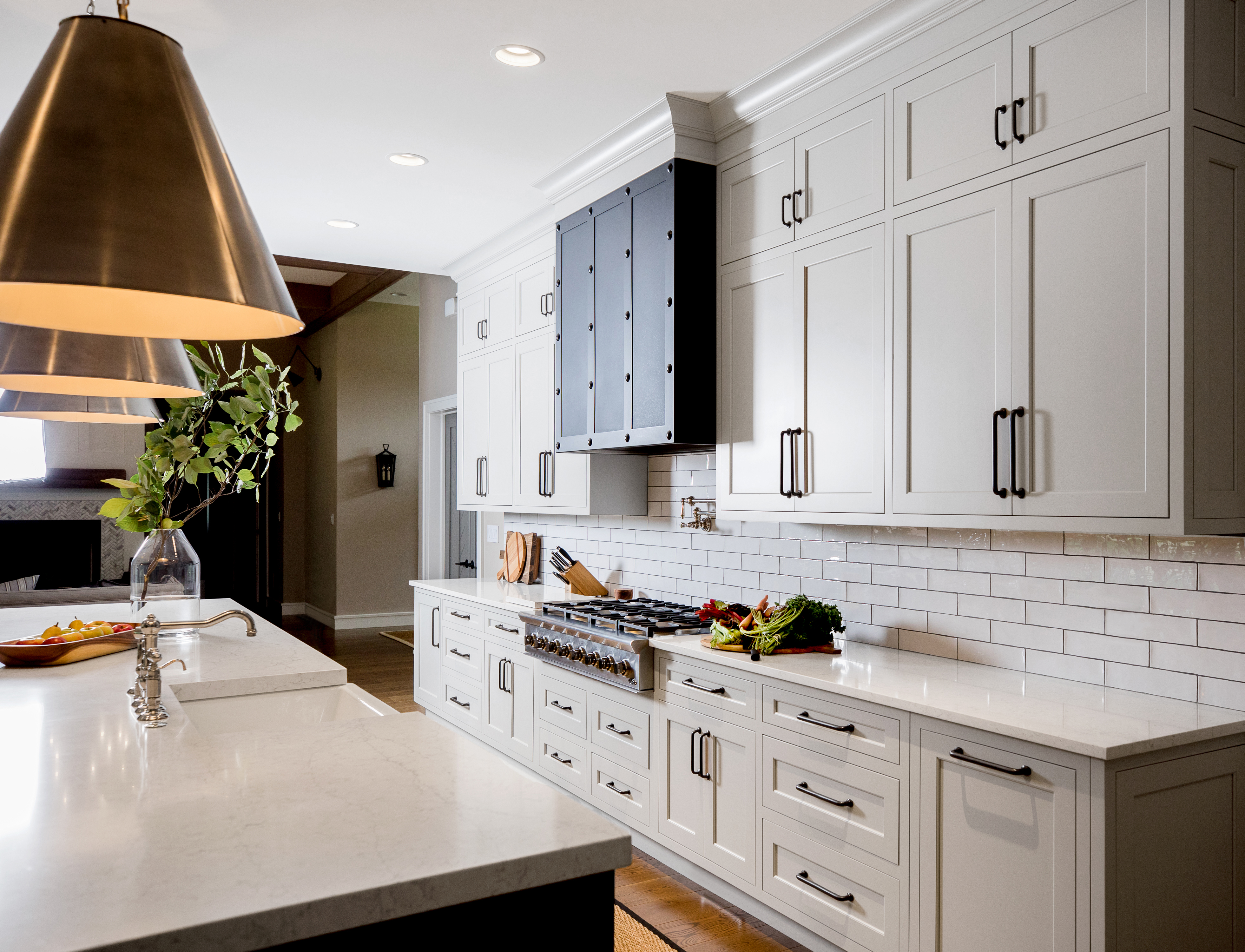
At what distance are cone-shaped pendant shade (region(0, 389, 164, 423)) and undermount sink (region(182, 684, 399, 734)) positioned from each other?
2.76ft

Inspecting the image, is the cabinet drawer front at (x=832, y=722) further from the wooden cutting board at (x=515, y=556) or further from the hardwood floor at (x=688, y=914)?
the wooden cutting board at (x=515, y=556)

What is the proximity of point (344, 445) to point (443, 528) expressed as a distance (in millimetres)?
2485

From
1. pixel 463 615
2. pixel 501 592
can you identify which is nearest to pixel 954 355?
pixel 501 592

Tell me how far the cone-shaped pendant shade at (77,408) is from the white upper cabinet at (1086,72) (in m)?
2.48

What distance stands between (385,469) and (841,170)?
7.24m

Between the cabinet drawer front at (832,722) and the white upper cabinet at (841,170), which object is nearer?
the cabinet drawer front at (832,722)

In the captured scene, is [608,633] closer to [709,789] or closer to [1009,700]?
[709,789]

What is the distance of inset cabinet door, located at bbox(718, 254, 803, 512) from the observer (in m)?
3.17

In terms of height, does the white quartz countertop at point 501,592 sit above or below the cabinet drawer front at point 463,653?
above

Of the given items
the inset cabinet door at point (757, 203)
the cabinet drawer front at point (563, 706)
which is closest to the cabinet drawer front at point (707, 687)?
the cabinet drawer front at point (563, 706)

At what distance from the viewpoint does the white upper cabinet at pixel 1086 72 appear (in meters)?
2.10

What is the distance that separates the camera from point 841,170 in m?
2.95

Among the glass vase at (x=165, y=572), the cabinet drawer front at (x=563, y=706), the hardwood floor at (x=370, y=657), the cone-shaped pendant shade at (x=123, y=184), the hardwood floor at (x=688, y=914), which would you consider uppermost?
the cone-shaped pendant shade at (x=123, y=184)

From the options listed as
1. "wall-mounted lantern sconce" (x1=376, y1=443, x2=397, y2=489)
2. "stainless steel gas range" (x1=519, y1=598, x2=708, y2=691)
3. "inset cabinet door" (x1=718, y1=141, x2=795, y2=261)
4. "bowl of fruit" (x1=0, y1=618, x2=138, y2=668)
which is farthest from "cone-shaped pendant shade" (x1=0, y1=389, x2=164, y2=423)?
"wall-mounted lantern sconce" (x1=376, y1=443, x2=397, y2=489)
